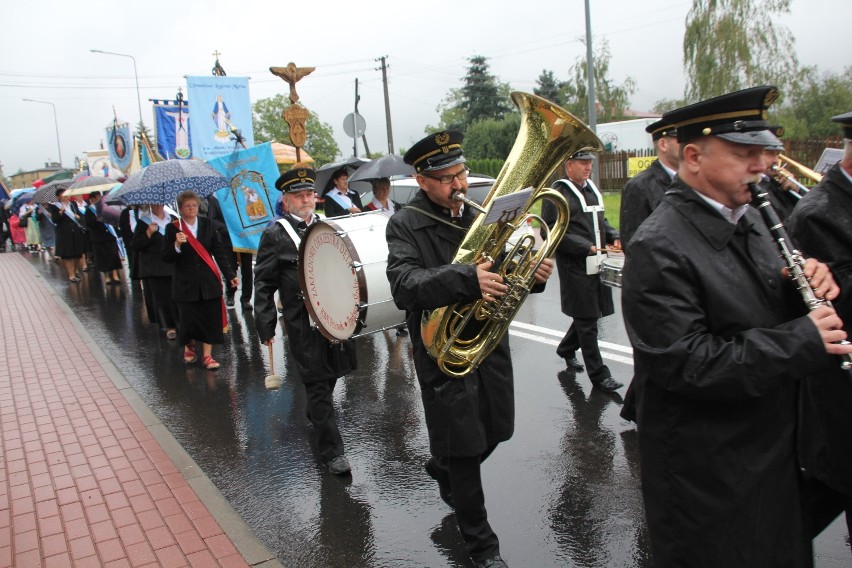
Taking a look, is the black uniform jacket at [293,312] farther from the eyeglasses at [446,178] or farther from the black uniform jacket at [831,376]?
the black uniform jacket at [831,376]

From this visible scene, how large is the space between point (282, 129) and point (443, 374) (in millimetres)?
70787

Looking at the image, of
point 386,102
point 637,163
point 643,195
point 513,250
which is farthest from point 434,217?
point 386,102

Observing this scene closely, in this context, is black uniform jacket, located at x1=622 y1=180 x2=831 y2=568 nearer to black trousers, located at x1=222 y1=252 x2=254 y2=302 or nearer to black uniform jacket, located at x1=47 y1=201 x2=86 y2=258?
black trousers, located at x1=222 y1=252 x2=254 y2=302

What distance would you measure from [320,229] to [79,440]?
108 inches

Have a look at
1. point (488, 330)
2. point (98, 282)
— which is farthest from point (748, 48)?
point (488, 330)

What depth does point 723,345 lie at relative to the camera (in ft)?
6.51

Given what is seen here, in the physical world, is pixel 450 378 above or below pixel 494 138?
below

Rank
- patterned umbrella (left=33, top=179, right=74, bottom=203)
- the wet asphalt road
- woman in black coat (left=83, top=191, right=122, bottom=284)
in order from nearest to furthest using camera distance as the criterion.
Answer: the wet asphalt road < woman in black coat (left=83, top=191, right=122, bottom=284) < patterned umbrella (left=33, top=179, right=74, bottom=203)

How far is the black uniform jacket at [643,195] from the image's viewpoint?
14.3 feet

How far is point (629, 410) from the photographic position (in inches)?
184

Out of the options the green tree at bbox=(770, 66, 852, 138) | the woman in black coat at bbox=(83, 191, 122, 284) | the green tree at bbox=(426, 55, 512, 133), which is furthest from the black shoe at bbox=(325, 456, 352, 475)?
the green tree at bbox=(426, 55, 512, 133)

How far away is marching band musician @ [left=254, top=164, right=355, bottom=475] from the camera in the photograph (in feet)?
15.2

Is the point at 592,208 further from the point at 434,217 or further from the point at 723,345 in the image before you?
the point at 723,345

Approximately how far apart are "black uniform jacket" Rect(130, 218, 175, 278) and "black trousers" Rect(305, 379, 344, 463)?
3.69 m
